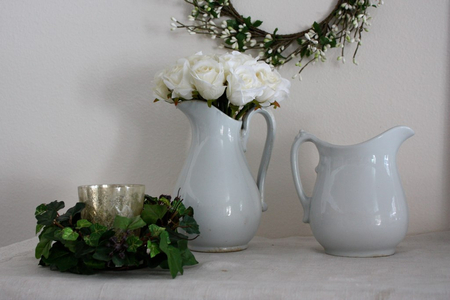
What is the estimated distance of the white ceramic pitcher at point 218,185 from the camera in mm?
757

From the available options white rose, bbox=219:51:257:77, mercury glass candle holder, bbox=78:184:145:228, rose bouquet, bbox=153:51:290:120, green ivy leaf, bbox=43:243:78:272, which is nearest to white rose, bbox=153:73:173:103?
rose bouquet, bbox=153:51:290:120

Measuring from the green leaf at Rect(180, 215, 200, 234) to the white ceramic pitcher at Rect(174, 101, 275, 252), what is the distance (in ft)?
0.19

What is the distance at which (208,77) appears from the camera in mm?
736

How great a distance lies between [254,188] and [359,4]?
0.46m

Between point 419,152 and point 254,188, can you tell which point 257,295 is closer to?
point 254,188

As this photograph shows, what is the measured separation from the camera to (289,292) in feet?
1.68

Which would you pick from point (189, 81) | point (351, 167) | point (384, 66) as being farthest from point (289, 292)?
point (384, 66)

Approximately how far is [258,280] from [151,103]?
613 millimetres

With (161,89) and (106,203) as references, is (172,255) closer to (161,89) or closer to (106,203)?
(106,203)

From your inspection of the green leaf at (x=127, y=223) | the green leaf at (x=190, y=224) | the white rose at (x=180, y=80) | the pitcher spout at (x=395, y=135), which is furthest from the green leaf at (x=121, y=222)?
the pitcher spout at (x=395, y=135)

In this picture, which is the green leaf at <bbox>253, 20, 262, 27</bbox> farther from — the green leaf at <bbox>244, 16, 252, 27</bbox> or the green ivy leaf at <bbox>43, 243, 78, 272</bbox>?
the green ivy leaf at <bbox>43, 243, 78, 272</bbox>

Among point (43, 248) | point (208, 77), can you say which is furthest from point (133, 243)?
point (208, 77)

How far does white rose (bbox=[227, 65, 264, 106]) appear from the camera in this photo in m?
0.74

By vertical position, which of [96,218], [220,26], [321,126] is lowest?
[96,218]
